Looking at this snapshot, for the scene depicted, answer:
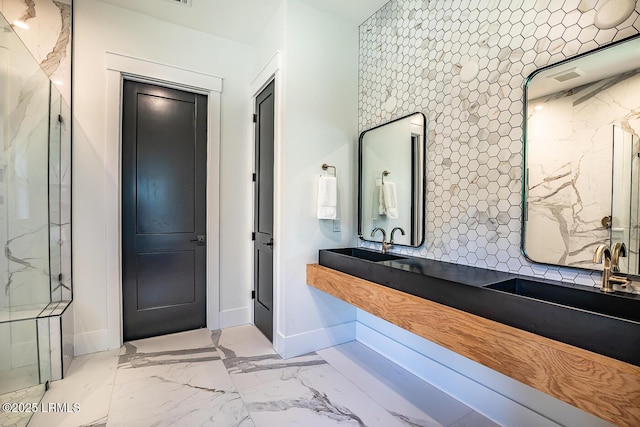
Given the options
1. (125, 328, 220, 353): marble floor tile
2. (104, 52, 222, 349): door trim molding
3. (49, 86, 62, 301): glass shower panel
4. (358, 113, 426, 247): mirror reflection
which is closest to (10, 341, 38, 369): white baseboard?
(49, 86, 62, 301): glass shower panel

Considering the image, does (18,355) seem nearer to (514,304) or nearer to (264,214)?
(264,214)

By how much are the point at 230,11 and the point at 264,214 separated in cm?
179

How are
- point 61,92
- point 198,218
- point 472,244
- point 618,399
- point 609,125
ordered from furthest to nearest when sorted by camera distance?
point 198,218
point 61,92
point 472,244
point 609,125
point 618,399

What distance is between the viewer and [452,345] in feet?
4.75

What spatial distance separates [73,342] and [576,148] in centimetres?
366

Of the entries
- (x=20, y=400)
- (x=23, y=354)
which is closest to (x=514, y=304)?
(x=20, y=400)

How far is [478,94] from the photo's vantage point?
1.82 meters

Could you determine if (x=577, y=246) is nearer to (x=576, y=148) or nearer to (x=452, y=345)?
(x=576, y=148)

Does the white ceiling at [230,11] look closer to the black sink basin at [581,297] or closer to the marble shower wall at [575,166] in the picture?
the marble shower wall at [575,166]

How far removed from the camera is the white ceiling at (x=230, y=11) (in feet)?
8.21

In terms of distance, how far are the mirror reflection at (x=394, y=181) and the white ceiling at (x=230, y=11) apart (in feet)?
3.36

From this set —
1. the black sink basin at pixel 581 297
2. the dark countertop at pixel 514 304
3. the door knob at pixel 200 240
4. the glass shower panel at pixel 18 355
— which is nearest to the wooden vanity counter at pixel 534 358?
the dark countertop at pixel 514 304

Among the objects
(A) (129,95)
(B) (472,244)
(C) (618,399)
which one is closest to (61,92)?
(A) (129,95)

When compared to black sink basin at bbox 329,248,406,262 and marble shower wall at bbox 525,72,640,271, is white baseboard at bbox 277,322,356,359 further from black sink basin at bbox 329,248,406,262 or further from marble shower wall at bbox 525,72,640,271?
marble shower wall at bbox 525,72,640,271
